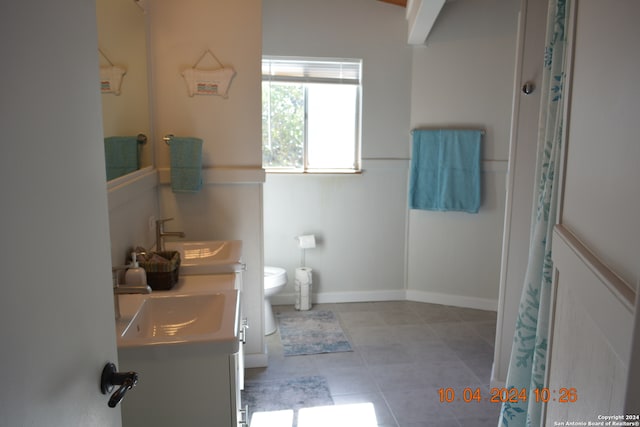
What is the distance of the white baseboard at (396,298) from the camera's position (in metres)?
4.06

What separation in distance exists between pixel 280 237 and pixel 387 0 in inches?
77.8

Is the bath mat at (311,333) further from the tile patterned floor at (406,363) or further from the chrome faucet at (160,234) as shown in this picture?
the chrome faucet at (160,234)

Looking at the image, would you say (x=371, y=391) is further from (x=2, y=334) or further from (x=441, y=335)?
(x=2, y=334)

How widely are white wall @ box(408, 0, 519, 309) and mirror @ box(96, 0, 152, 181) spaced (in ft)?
6.91

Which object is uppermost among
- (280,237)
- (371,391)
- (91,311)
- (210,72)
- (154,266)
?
(210,72)

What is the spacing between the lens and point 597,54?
39.3 inches

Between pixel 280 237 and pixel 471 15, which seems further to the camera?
pixel 280 237

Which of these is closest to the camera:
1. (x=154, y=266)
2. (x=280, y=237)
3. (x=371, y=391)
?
(x=154, y=266)

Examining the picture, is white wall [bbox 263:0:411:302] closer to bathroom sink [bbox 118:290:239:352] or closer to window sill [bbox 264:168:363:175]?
window sill [bbox 264:168:363:175]

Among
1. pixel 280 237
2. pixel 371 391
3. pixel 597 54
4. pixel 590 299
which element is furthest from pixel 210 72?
pixel 590 299

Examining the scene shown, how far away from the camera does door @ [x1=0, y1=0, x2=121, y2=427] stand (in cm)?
63

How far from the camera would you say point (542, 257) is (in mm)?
1523

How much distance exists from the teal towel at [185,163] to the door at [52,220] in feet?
5.90

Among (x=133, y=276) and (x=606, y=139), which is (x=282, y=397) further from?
(x=606, y=139)
